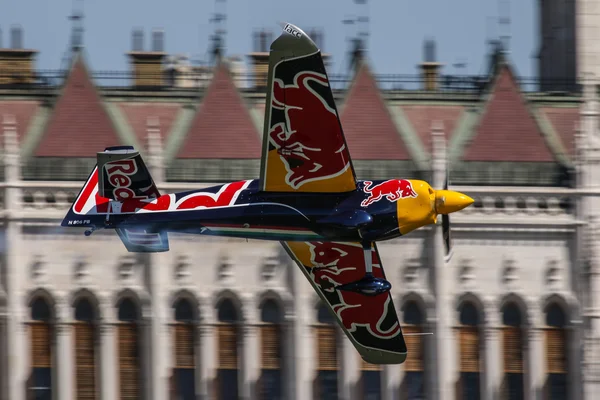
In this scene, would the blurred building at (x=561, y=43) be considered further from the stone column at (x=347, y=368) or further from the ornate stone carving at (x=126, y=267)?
the ornate stone carving at (x=126, y=267)

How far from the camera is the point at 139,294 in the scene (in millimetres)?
78500

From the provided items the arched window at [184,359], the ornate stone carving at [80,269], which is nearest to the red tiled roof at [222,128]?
the ornate stone carving at [80,269]

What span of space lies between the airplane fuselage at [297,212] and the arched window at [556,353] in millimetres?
22983

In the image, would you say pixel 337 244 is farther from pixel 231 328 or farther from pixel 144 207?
pixel 231 328

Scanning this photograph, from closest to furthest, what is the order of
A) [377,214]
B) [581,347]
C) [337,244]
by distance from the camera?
1. [377,214]
2. [337,244]
3. [581,347]

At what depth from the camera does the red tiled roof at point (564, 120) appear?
81.6m

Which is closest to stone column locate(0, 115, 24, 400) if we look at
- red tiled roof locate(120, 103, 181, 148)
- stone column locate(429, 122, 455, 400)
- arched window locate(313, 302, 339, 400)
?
red tiled roof locate(120, 103, 181, 148)

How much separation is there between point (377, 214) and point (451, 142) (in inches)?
993

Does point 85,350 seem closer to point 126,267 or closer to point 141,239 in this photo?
point 126,267

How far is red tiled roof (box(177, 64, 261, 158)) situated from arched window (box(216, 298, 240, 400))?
5.91m

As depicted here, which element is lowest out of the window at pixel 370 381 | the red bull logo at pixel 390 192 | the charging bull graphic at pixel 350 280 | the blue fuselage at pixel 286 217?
the window at pixel 370 381

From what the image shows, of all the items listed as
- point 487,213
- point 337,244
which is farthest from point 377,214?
point 487,213

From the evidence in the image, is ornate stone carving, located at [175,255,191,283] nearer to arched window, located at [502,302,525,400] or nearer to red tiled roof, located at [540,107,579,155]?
arched window, located at [502,302,525,400]

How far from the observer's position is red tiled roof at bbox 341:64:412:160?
262 ft
